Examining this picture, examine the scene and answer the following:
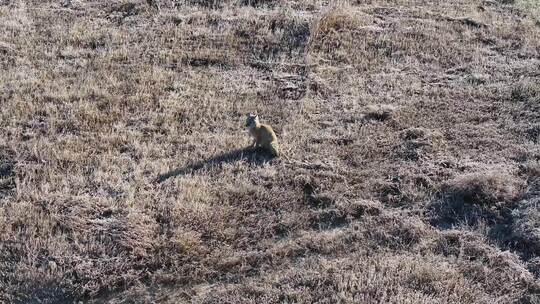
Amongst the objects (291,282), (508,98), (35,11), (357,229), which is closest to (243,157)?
(357,229)

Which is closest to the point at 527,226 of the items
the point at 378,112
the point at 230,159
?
the point at 378,112

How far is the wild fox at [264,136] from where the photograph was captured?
941 cm

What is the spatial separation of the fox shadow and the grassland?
0.03 metres

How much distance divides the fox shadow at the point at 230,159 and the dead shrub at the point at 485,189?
108 inches

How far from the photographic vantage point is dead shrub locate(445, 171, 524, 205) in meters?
8.35

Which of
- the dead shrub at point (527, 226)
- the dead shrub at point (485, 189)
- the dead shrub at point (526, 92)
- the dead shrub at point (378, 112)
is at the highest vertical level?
the dead shrub at point (526, 92)

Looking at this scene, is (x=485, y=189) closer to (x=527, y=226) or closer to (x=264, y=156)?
(x=527, y=226)

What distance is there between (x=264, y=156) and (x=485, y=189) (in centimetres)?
320

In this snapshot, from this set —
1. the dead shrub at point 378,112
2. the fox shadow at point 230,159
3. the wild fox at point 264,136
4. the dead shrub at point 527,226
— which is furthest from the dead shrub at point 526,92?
the fox shadow at point 230,159

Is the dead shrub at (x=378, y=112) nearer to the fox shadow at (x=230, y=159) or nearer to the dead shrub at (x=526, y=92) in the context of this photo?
the fox shadow at (x=230, y=159)

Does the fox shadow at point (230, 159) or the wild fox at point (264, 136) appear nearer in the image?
the fox shadow at point (230, 159)

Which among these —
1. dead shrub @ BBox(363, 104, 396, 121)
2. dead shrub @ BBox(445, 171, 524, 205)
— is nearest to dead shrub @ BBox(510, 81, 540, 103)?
dead shrub @ BBox(363, 104, 396, 121)

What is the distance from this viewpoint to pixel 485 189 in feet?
27.6

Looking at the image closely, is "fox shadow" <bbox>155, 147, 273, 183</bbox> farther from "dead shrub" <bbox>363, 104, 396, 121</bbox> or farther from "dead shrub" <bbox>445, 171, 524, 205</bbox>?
"dead shrub" <bbox>445, 171, 524, 205</bbox>
